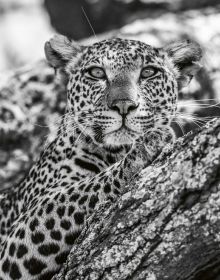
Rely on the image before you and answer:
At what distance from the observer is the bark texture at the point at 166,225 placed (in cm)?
581

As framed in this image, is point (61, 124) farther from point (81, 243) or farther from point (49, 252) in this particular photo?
point (81, 243)

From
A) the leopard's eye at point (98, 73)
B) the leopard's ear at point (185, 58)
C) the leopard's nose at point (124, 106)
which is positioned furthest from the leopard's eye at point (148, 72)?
the leopard's nose at point (124, 106)

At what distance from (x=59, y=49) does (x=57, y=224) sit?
3229mm

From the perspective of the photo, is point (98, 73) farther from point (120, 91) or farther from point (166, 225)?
point (166, 225)

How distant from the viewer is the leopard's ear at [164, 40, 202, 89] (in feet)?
33.8

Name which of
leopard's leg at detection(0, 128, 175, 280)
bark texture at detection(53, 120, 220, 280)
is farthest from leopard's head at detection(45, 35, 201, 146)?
bark texture at detection(53, 120, 220, 280)

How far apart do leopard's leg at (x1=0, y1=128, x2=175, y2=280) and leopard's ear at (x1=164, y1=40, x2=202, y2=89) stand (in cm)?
251

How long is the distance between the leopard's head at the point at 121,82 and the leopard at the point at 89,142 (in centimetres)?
1

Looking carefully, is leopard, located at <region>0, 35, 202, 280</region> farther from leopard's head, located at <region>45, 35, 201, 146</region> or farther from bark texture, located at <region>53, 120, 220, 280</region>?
bark texture, located at <region>53, 120, 220, 280</region>

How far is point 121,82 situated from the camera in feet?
30.1

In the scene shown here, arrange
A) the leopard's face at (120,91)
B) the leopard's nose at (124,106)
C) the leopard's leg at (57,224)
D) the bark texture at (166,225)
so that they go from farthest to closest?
the leopard's face at (120,91) < the leopard's nose at (124,106) < the leopard's leg at (57,224) < the bark texture at (166,225)

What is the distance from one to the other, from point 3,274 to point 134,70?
2.85 metres

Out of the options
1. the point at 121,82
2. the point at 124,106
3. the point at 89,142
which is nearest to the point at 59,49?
the point at 121,82

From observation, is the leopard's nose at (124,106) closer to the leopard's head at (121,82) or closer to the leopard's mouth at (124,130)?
the leopard's head at (121,82)
